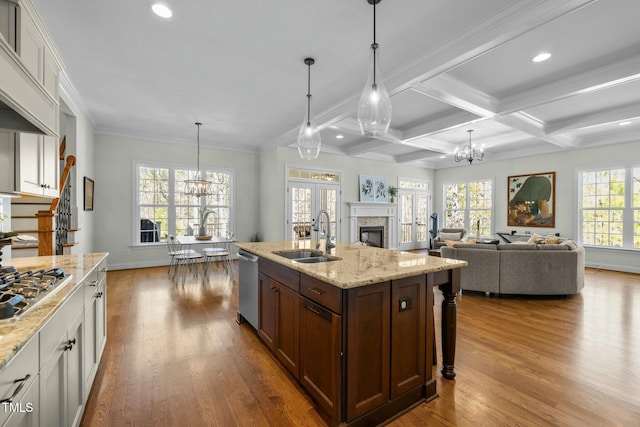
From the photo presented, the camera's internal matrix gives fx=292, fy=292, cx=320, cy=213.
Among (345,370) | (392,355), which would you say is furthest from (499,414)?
(345,370)

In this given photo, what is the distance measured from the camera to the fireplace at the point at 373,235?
8164 mm

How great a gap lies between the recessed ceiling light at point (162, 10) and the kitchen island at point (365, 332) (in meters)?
2.26

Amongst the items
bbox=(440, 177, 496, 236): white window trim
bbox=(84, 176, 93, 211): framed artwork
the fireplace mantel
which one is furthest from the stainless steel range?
bbox=(440, 177, 496, 236): white window trim

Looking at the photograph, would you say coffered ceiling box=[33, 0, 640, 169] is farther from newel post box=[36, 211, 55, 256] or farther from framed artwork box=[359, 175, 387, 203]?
framed artwork box=[359, 175, 387, 203]

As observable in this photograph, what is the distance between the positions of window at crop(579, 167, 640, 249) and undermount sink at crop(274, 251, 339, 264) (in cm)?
708

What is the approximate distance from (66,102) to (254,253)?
348cm

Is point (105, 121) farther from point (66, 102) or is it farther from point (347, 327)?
point (347, 327)

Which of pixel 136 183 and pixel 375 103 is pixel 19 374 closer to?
pixel 375 103

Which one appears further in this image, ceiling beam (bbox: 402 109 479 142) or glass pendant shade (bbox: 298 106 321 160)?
ceiling beam (bbox: 402 109 479 142)

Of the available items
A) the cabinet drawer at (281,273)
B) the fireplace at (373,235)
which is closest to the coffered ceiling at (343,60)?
the cabinet drawer at (281,273)

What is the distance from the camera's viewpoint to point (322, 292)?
1.77 m

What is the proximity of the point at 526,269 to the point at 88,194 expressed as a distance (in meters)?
7.14

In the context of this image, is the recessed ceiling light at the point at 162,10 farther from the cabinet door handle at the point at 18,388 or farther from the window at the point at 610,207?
the window at the point at 610,207

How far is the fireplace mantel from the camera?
786 cm
